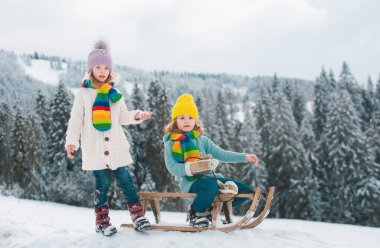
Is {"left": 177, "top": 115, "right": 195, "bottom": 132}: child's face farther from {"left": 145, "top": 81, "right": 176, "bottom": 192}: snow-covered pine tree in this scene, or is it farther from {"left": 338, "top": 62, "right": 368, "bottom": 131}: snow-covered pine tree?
{"left": 338, "top": 62, "right": 368, "bottom": 131}: snow-covered pine tree

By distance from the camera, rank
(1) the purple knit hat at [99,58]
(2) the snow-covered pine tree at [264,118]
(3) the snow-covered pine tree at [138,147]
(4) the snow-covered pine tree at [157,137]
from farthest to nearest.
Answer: (2) the snow-covered pine tree at [264,118], (3) the snow-covered pine tree at [138,147], (4) the snow-covered pine tree at [157,137], (1) the purple knit hat at [99,58]

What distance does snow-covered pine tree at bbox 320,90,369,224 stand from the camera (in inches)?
1377

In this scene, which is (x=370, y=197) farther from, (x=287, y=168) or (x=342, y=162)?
(x=287, y=168)

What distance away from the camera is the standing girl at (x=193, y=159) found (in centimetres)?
575

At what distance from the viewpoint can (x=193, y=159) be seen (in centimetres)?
597

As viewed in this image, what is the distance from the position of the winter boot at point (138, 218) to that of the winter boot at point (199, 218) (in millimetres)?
602

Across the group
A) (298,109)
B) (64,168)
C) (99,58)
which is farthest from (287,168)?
(99,58)

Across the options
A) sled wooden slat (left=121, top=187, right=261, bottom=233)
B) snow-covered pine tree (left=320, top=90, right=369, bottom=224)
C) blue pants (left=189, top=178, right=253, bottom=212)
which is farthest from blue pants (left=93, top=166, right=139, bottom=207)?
snow-covered pine tree (left=320, top=90, right=369, bottom=224)

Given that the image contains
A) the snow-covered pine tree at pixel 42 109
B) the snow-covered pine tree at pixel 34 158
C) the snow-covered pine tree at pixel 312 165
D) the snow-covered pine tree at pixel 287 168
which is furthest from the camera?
the snow-covered pine tree at pixel 42 109

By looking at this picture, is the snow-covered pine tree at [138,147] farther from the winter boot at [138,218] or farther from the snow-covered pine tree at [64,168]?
the winter boot at [138,218]

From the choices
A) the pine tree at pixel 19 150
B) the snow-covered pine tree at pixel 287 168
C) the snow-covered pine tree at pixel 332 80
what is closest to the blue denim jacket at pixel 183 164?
the snow-covered pine tree at pixel 287 168

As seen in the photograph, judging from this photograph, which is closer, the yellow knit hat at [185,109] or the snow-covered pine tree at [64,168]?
the yellow knit hat at [185,109]

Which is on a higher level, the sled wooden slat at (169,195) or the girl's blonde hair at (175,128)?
the girl's blonde hair at (175,128)

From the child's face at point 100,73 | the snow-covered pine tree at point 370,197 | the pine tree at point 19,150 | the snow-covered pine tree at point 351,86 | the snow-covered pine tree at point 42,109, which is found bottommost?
the snow-covered pine tree at point 370,197
